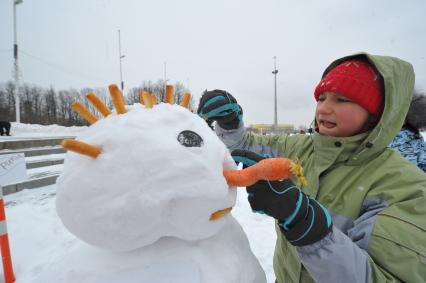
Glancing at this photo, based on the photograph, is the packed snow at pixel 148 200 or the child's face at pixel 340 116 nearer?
the packed snow at pixel 148 200

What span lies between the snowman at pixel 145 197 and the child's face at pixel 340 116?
25.8 inches

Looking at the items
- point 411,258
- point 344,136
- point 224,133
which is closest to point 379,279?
point 411,258

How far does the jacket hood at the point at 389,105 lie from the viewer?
107cm

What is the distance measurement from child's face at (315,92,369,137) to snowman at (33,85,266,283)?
2.15 feet

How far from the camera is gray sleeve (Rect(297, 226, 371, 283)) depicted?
2.49 ft

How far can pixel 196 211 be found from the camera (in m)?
0.81

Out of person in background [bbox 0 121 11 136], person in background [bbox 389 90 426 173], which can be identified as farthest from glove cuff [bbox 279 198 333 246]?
person in background [bbox 0 121 11 136]

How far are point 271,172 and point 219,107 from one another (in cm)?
91

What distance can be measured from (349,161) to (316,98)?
51 centimetres

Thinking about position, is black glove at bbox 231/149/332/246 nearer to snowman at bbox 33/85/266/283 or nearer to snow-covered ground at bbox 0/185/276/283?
snowman at bbox 33/85/266/283

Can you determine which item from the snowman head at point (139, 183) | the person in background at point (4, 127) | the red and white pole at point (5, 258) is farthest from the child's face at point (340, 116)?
the person in background at point (4, 127)

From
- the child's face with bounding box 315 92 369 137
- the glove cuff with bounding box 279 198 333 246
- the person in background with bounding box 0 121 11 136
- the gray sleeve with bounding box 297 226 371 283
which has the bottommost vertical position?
the gray sleeve with bounding box 297 226 371 283

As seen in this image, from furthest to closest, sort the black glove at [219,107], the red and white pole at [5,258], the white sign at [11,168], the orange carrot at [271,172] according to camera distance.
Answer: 1. the white sign at [11,168]
2. the red and white pole at [5,258]
3. the black glove at [219,107]
4. the orange carrot at [271,172]

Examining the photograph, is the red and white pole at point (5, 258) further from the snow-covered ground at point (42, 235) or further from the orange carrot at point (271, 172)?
the orange carrot at point (271, 172)
